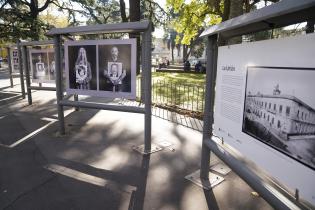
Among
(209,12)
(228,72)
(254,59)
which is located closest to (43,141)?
(228,72)

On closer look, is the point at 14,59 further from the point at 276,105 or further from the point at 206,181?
the point at 276,105

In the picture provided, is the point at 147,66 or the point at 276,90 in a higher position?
the point at 147,66

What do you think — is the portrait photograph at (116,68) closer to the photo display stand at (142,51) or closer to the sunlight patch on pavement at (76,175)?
the photo display stand at (142,51)

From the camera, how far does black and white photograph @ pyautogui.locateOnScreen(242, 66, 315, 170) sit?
1.95 meters

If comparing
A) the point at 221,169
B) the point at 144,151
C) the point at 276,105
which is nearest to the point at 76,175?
the point at 144,151

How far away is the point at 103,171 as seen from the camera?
4.22 m

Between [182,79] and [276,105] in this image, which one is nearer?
[276,105]

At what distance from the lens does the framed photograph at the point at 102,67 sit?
4.99 metres

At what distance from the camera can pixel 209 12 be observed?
15.5 metres

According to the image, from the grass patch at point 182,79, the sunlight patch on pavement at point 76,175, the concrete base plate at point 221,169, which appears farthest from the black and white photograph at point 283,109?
the grass patch at point 182,79

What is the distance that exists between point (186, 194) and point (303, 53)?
2.37m

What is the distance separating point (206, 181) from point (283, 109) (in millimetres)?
2037

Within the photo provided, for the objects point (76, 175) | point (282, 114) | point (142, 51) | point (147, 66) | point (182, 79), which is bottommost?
point (76, 175)

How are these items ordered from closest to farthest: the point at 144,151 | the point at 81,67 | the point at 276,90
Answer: the point at 276,90, the point at 144,151, the point at 81,67
